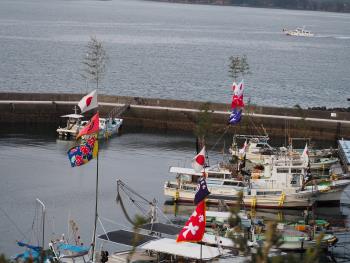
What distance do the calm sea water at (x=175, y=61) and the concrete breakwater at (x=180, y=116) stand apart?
19005 millimetres

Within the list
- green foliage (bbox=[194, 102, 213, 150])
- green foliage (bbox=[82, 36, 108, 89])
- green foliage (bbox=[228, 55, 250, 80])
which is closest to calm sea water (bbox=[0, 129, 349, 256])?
green foliage (bbox=[194, 102, 213, 150])

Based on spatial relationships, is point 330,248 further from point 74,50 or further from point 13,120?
point 74,50

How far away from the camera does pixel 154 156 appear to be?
4603cm

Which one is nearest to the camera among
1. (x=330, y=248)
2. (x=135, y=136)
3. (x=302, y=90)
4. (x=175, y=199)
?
(x=330, y=248)

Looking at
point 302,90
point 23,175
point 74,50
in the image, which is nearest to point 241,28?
point 74,50

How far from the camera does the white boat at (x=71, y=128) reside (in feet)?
165

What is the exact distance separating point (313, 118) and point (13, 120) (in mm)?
18040

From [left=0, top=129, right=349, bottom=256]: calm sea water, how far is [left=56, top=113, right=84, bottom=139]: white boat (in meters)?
0.58

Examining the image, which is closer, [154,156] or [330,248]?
[330,248]

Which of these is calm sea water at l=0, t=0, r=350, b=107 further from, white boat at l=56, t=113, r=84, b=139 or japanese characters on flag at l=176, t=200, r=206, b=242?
japanese characters on flag at l=176, t=200, r=206, b=242

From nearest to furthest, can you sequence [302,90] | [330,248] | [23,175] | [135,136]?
[330,248] < [23,175] < [135,136] < [302,90]

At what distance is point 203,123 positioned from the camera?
1875 inches

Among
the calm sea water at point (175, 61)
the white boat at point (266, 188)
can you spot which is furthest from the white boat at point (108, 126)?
the calm sea water at point (175, 61)

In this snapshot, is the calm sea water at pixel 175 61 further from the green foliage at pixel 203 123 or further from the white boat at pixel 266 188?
the white boat at pixel 266 188
